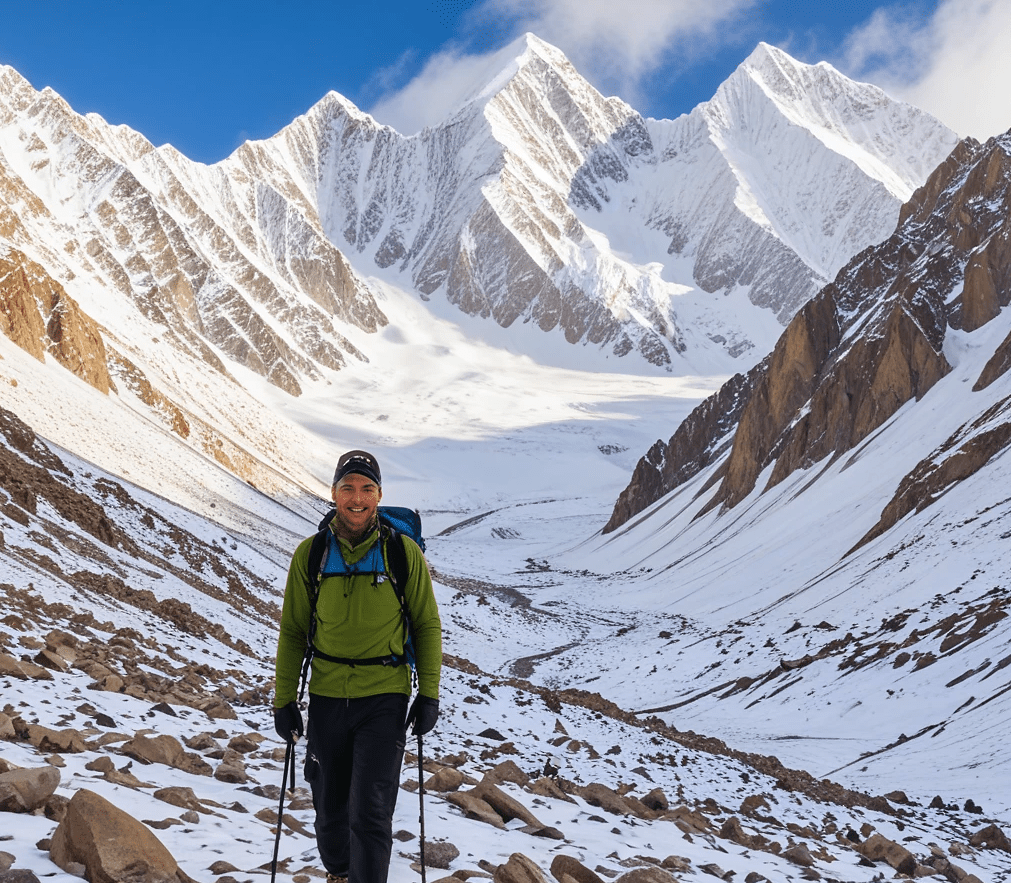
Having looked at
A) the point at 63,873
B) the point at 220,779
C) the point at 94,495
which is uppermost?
the point at 94,495

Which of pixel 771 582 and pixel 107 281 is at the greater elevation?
pixel 107 281

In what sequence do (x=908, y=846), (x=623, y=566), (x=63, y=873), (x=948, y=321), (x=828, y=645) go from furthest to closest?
(x=623, y=566) < (x=948, y=321) < (x=828, y=645) < (x=908, y=846) < (x=63, y=873)

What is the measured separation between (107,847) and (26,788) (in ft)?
3.70

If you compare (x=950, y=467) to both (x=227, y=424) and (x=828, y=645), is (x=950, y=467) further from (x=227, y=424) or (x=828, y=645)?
(x=227, y=424)

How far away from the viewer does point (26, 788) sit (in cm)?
580

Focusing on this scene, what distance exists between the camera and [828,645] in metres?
23.6

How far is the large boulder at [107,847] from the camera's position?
16.4 ft

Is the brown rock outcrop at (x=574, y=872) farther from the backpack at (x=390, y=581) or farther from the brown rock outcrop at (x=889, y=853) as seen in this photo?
the brown rock outcrop at (x=889, y=853)

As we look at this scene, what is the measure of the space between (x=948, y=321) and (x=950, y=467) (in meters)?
30.3

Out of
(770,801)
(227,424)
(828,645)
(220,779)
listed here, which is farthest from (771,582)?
(227,424)

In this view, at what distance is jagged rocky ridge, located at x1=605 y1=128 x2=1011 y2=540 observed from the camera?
194 ft

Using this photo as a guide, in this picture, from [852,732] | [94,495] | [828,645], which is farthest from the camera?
[94,495]

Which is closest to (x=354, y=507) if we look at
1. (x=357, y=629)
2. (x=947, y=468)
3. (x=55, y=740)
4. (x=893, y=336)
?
(x=357, y=629)

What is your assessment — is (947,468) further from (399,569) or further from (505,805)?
(399,569)
